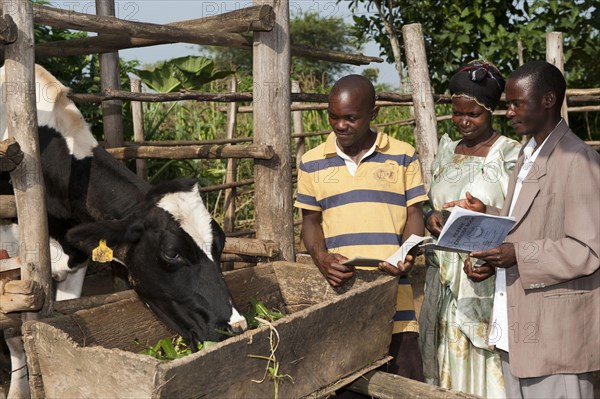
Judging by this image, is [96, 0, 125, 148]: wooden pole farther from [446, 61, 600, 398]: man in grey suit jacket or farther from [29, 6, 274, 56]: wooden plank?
[446, 61, 600, 398]: man in grey suit jacket

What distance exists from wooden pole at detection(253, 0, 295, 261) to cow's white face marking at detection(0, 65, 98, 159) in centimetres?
90

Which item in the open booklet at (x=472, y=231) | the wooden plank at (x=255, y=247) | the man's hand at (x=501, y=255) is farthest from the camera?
the wooden plank at (x=255, y=247)

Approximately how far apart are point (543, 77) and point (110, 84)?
2986 millimetres

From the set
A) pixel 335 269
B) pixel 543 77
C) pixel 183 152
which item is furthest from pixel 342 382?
pixel 183 152

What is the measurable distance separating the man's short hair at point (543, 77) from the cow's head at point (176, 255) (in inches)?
54.7

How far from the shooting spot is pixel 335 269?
9.28ft

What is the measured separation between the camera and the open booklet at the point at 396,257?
257 cm

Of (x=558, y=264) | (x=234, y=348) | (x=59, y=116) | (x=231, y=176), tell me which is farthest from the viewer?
(x=231, y=176)

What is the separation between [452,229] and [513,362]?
0.55 m

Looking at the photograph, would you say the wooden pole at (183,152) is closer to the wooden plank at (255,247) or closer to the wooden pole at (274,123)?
the wooden pole at (274,123)

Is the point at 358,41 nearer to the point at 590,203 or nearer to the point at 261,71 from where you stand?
the point at 261,71

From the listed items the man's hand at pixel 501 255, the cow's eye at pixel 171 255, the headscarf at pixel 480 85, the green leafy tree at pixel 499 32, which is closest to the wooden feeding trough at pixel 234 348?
the cow's eye at pixel 171 255

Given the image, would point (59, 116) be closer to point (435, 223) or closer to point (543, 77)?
point (435, 223)

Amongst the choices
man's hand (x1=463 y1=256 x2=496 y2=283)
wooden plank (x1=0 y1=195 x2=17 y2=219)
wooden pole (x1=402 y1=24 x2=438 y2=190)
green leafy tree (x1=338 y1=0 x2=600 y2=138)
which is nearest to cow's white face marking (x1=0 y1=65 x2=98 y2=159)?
wooden plank (x1=0 y1=195 x2=17 y2=219)
